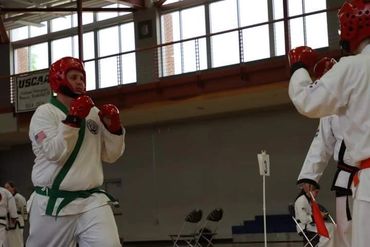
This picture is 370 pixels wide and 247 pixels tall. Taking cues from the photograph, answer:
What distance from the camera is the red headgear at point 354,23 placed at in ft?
12.1

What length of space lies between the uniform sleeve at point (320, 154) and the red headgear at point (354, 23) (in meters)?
1.67

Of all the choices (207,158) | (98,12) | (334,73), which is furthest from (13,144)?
(334,73)

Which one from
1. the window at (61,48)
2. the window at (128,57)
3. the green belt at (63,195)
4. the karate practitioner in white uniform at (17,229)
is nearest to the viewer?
the green belt at (63,195)

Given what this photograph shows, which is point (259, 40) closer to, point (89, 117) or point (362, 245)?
point (89, 117)

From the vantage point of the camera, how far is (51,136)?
4.80 m

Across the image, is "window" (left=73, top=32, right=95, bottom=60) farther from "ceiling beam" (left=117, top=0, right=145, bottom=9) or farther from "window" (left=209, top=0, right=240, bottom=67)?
"window" (left=209, top=0, right=240, bottom=67)

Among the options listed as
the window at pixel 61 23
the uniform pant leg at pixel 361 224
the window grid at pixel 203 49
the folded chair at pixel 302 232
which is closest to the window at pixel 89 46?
the window at pixel 61 23

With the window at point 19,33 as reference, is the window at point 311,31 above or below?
below

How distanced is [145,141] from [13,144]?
563 cm

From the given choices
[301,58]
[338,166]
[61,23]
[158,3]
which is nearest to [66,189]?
[301,58]

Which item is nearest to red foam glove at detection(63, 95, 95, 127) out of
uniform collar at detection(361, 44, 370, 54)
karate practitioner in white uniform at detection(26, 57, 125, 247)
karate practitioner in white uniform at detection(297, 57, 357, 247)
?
karate practitioner in white uniform at detection(26, 57, 125, 247)

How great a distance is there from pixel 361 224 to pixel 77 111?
218 cm

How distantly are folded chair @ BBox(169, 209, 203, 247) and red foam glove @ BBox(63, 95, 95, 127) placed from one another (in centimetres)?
1120

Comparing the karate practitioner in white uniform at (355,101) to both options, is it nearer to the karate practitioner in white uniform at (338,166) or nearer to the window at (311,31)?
the karate practitioner in white uniform at (338,166)
